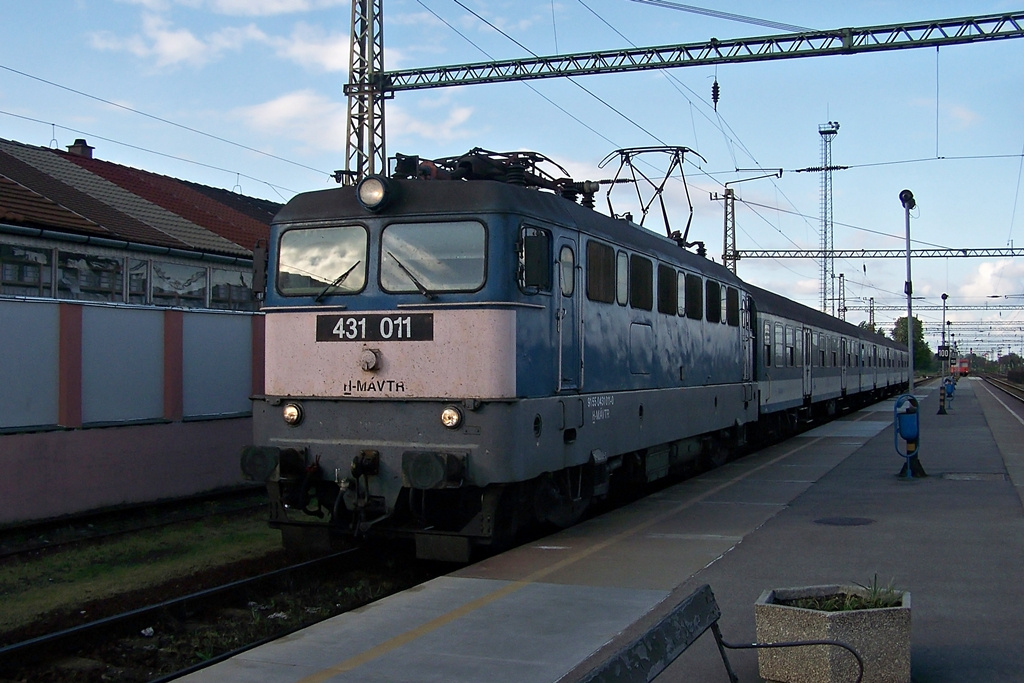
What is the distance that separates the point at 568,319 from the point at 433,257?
1.53m

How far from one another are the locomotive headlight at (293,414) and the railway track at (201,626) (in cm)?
125

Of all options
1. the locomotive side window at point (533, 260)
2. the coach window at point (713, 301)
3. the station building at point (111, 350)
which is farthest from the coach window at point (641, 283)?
the station building at point (111, 350)

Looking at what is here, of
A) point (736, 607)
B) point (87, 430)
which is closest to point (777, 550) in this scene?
point (736, 607)

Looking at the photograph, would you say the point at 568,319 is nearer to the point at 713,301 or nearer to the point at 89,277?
the point at 713,301

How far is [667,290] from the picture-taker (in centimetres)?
1275

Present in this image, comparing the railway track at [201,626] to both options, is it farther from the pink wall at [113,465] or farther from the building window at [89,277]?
the building window at [89,277]

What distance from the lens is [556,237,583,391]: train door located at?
30.3 ft

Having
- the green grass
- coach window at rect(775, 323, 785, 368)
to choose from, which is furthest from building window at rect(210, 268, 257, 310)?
coach window at rect(775, 323, 785, 368)

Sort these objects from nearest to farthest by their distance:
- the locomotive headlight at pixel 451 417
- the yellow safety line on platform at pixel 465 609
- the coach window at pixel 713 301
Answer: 1. the yellow safety line on platform at pixel 465 609
2. the locomotive headlight at pixel 451 417
3. the coach window at pixel 713 301

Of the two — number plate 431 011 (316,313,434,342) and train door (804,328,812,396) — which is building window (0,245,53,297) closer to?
number plate 431 011 (316,313,434,342)

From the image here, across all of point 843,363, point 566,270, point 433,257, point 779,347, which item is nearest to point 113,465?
point 433,257

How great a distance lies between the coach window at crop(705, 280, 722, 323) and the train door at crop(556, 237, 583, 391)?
555cm

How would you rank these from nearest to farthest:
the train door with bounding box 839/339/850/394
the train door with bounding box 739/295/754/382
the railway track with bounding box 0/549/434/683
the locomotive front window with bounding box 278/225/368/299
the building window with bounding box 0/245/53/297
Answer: the railway track with bounding box 0/549/434/683 → the locomotive front window with bounding box 278/225/368/299 → the building window with bounding box 0/245/53/297 → the train door with bounding box 739/295/754/382 → the train door with bounding box 839/339/850/394

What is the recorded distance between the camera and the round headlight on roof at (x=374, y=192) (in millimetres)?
8680
